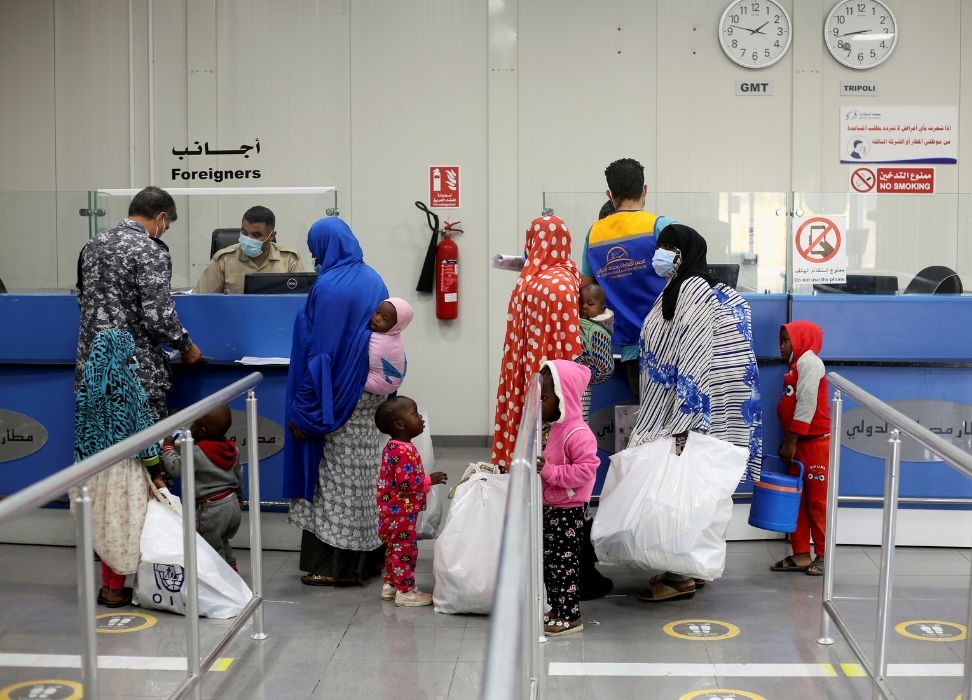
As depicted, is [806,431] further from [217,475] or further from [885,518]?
[217,475]

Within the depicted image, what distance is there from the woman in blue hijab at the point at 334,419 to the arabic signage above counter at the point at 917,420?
219cm

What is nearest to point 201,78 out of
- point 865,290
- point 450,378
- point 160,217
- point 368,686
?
point 450,378

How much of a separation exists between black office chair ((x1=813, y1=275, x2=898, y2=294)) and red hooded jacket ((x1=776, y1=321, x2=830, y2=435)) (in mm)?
341

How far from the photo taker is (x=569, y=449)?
4074 millimetres

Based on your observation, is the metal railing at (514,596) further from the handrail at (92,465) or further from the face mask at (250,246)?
the face mask at (250,246)

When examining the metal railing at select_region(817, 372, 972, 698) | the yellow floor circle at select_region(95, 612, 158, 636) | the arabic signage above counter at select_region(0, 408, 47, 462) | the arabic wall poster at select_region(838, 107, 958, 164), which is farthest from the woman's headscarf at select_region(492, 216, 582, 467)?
the arabic wall poster at select_region(838, 107, 958, 164)

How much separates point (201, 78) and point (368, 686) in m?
5.21

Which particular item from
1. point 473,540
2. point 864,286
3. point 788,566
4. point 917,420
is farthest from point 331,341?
point 917,420

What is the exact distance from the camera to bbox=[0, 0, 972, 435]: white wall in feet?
25.4

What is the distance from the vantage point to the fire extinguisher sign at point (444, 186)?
7.83 metres

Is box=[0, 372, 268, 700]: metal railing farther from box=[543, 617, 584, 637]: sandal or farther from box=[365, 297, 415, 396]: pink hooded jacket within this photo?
box=[543, 617, 584, 637]: sandal

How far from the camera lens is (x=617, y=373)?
5.32 metres

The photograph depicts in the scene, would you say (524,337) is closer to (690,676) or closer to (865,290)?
(690,676)

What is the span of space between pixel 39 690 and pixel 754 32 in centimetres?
621
